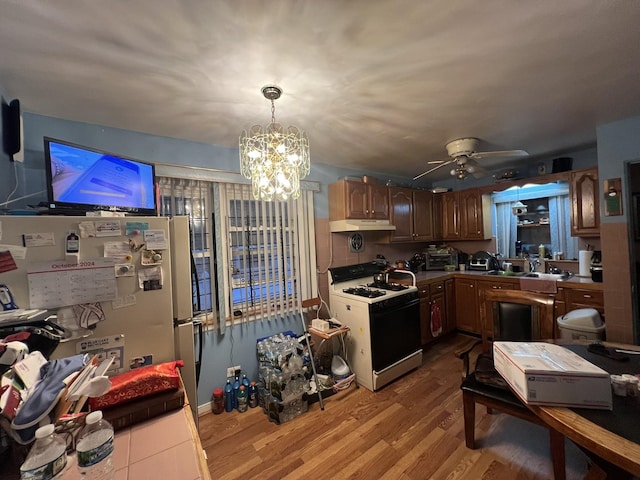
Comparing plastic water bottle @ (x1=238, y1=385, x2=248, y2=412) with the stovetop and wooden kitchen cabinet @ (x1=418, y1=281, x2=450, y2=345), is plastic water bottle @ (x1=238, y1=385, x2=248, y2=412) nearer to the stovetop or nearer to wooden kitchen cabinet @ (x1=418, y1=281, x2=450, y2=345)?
the stovetop

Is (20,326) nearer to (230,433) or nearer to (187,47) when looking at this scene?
(187,47)

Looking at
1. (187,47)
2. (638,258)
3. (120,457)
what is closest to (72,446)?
(120,457)

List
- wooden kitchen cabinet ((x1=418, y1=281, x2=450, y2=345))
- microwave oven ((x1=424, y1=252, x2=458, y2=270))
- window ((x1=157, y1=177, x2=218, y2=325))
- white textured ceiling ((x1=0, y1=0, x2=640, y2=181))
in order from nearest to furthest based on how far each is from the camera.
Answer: white textured ceiling ((x1=0, y1=0, x2=640, y2=181)), window ((x1=157, y1=177, x2=218, y2=325)), wooden kitchen cabinet ((x1=418, y1=281, x2=450, y2=345)), microwave oven ((x1=424, y1=252, x2=458, y2=270))

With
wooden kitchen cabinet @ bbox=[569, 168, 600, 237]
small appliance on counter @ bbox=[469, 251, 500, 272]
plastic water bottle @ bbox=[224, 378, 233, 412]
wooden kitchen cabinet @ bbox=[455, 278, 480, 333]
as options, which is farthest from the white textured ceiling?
plastic water bottle @ bbox=[224, 378, 233, 412]

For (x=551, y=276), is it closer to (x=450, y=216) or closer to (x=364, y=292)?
(x=450, y=216)

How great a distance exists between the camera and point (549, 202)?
11.1 feet

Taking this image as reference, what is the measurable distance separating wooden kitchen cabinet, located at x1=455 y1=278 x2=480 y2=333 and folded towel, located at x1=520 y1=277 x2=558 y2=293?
1.86ft

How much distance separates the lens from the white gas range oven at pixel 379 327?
95.0 inches

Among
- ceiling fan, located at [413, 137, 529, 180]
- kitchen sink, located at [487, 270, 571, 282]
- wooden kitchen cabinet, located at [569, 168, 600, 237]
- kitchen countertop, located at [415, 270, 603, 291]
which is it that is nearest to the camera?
ceiling fan, located at [413, 137, 529, 180]

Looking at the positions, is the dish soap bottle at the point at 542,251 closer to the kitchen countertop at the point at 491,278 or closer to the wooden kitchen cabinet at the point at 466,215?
the kitchen countertop at the point at 491,278

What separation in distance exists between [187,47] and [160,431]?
164 centimetres

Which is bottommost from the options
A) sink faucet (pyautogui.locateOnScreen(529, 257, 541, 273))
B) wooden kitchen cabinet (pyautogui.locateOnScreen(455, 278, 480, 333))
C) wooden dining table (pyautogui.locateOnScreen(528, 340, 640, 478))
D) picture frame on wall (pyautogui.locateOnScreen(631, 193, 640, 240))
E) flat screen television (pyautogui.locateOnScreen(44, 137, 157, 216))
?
wooden kitchen cabinet (pyautogui.locateOnScreen(455, 278, 480, 333))

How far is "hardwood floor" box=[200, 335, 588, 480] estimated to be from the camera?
1.57m

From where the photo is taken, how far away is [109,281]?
1.16 meters
